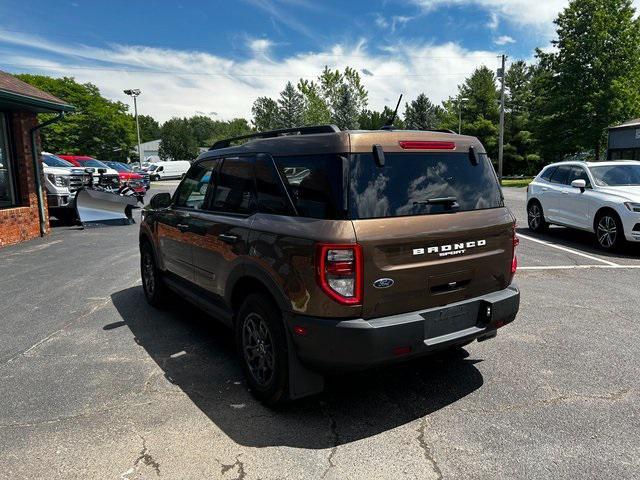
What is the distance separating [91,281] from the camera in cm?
707

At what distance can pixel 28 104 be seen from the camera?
9.88 metres

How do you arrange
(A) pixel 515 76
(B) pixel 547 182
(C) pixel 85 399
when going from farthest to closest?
1. (A) pixel 515 76
2. (B) pixel 547 182
3. (C) pixel 85 399

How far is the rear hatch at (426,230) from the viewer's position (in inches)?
109

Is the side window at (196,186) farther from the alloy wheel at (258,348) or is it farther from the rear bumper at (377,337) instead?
the rear bumper at (377,337)

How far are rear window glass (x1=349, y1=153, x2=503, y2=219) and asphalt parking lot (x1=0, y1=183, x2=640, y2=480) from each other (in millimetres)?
1386

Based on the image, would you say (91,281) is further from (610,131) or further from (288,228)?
(610,131)

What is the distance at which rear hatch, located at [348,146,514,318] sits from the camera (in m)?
2.78

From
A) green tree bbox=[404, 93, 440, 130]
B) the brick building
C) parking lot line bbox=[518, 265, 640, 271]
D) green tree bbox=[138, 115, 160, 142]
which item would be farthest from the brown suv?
green tree bbox=[138, 115, 160, 142]

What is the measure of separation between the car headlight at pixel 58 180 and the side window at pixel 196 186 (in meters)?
10.1

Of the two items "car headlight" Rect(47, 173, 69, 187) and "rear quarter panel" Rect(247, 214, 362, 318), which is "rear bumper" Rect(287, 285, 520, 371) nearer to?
"rear quarter panel" Rect(247, 214, 362, 318)

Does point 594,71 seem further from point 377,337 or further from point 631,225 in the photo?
point 377,337

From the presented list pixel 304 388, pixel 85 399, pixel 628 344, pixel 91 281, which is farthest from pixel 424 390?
pixel 91 281

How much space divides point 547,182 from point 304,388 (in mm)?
9616

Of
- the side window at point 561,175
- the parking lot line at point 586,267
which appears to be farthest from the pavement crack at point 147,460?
the side window at point 561,175
